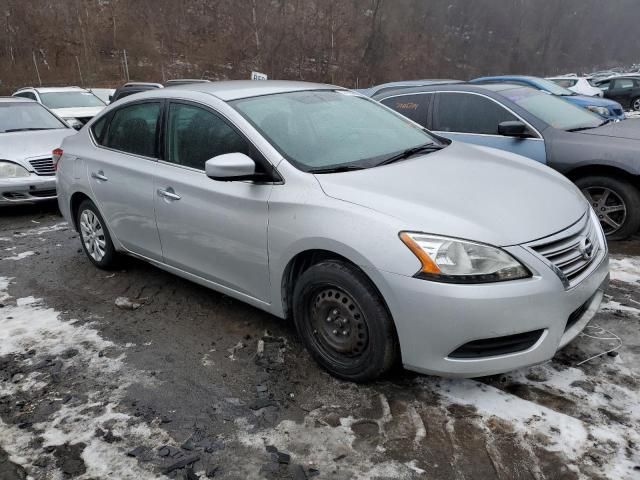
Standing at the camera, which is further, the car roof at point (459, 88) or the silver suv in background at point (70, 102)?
the silver suv in background at point (70, 102)

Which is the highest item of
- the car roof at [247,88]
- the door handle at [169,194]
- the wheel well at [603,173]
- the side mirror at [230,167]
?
the car roof at [247,88]

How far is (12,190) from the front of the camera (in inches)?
281

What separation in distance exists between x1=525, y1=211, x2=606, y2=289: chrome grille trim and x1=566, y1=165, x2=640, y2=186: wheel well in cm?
246

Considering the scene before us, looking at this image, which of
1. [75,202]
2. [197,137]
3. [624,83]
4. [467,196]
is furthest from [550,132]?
[624,83]

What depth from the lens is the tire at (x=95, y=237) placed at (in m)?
4.83

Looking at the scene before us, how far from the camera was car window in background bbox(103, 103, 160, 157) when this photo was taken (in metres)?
4.15

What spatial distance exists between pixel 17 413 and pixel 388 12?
183 ft

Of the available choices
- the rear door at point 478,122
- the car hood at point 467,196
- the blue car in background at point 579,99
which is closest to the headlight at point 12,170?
the rear door at point 478,122

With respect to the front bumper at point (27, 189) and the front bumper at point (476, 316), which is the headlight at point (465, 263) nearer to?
the front bumper at point (476, 316)

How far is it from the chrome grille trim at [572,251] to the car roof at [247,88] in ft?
6.99

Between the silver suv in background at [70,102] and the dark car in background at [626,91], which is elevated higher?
the silver suv in background at [70,102]

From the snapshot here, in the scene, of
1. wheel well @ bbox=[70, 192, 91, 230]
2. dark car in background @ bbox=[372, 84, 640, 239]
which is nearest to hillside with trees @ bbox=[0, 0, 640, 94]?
wheel well @ bbox=[70, 192, 91, 230]

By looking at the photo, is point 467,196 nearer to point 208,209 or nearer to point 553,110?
point 208,209

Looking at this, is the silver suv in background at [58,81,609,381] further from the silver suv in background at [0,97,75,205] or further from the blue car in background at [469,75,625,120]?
the blue car in background at [469,75,625,120]
